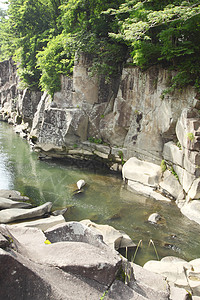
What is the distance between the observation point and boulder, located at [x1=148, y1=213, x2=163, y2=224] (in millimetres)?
9301

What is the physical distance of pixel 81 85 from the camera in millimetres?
16828

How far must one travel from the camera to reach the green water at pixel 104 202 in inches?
320

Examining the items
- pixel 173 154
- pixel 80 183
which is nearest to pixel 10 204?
pixel 80 183

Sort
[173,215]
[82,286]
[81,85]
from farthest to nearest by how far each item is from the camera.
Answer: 1. [81,85]
2. [173,215]
3. [82,286]

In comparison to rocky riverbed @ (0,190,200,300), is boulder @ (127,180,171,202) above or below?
below

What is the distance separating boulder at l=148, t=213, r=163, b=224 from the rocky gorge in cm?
133

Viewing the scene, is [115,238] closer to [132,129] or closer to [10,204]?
[10,204]

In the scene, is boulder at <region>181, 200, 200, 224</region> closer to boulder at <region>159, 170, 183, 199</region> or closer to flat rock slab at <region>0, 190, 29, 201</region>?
boulder at <region>159, 170, 183, 199</region>

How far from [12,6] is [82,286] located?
2862 cm

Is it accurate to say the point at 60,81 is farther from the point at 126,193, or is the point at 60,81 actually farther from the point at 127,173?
the point at 126,193

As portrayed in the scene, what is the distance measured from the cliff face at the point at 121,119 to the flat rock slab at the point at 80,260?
7.68 meters

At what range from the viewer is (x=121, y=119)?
15.3 metres

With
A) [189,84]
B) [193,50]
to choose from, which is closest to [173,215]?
[189,84]

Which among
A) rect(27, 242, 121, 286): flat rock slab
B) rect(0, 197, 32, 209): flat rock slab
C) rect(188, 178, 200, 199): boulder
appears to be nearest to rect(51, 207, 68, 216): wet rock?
rect(0, 197, 32, 209): flat rock slab
